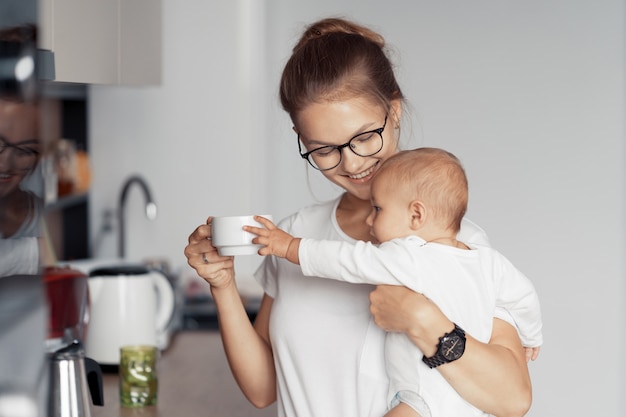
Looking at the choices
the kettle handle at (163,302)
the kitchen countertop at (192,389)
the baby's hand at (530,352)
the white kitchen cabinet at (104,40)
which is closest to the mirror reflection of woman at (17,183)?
the white kitchen cabinet at (104,40)

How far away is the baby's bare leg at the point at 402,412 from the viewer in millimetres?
1294

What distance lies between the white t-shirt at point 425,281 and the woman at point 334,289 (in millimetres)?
31

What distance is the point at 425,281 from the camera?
1.29 meters

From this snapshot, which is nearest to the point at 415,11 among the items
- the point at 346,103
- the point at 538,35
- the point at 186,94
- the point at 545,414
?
the point at 538,35

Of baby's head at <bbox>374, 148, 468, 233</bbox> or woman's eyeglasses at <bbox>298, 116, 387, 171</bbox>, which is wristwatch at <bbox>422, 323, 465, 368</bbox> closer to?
baby's head at <bbox>374, 148, 468, 233</bbox>

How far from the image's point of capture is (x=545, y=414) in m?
4.18

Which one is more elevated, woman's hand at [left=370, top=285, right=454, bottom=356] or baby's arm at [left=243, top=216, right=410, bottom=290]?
baby's arm at [left=243, top=216, right=410, bottom=290]

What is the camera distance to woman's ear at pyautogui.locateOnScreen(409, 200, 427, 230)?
52.9 inches

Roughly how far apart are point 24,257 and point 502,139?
393cm

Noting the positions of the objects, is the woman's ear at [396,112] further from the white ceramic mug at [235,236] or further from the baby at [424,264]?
the white ceramic mug at [235,236]

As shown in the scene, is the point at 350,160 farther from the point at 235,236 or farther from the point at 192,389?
the point at 192,389

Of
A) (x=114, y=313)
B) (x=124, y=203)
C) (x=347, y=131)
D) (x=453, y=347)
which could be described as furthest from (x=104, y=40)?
(x=124, y=203)

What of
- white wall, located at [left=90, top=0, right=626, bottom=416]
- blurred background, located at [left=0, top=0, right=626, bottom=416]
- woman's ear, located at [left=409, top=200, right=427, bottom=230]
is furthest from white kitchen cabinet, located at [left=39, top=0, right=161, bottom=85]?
white wall, located at [left=90, top=0, right=626, bottom=416]

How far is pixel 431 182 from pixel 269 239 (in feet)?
0.88
